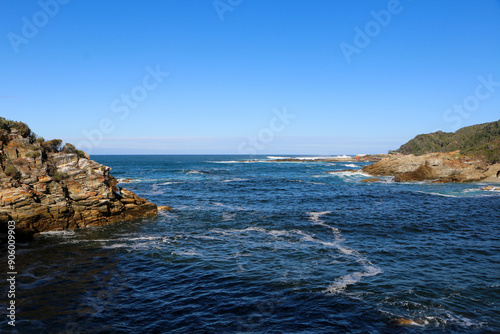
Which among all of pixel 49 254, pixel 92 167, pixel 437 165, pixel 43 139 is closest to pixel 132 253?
pixel 49 254

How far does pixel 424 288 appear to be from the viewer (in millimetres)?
13594

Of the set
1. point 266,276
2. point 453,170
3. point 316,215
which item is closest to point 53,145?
point 266,276

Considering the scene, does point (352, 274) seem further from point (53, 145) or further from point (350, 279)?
point (53, 145)

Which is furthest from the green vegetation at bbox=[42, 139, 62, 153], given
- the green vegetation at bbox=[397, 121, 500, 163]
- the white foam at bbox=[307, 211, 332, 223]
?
the green vegetation at bbox=[397, 121, 500, 163]

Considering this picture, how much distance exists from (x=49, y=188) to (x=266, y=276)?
62.4 feet

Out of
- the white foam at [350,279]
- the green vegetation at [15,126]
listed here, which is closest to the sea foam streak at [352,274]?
the white foam at [350,279]

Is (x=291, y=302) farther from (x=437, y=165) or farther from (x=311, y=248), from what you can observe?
(x=437, y=165)

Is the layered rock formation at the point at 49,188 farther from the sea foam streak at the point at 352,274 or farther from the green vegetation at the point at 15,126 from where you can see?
the sea foam streak at the point at 352,274

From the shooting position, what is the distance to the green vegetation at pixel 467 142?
206ft

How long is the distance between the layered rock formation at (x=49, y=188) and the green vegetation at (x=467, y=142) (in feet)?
234

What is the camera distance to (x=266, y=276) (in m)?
15.1

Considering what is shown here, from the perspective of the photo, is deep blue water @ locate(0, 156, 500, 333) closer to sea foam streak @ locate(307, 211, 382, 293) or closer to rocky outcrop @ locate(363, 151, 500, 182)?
sea foam streak @ locate(307, 211, 382, 293)

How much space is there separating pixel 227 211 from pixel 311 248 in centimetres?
1411

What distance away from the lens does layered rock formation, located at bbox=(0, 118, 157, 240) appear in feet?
70.1
